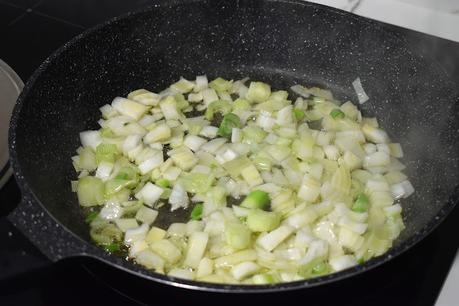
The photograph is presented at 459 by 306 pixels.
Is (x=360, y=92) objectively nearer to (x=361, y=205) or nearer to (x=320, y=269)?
(x=361, y=205)

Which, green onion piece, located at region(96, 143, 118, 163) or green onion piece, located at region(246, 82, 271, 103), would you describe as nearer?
green onion piece, located at region(96, 143, 118, 163)

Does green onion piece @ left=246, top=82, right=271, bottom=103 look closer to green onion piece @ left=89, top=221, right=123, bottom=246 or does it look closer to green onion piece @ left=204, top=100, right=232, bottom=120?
green onion piece @ left=204, top=100, right=232, bottom=120

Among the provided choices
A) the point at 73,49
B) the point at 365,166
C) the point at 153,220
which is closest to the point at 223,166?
the point at 153,220

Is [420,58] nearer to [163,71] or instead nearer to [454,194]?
[454,194]

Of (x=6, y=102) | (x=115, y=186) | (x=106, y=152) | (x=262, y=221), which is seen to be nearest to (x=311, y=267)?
(x=262, y=221)

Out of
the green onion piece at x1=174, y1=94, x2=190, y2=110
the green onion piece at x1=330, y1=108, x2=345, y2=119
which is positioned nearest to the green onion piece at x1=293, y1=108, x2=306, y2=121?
the green onion piece at x1=330, y1=108, x2=345, y2=119

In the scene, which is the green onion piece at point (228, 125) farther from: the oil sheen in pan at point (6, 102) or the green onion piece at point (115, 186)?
the oil sheen in pan at point (6, 102)

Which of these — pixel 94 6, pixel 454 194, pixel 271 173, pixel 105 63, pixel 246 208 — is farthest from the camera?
pixel 94 6

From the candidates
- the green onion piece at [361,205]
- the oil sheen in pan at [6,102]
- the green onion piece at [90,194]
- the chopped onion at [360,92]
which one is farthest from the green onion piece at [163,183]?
the chopped onion at [360,92]
